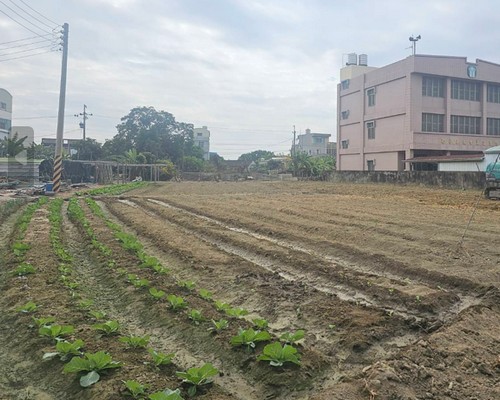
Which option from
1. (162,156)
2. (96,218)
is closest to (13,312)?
(96,218)

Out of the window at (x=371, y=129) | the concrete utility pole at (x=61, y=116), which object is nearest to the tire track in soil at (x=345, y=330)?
the concrete utility pole at (x=61, y=116)

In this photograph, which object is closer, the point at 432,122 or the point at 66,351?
the point at 66,351

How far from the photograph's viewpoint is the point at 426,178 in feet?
103

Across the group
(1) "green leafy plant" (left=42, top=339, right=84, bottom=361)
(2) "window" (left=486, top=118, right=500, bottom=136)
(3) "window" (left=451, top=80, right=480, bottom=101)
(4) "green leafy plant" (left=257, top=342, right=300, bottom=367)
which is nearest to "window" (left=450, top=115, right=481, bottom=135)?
(2) "window" (left=486, top=118, right=500, bottom=136)

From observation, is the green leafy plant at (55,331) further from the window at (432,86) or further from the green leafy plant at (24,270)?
the window at (432,86)

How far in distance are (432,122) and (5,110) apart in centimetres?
6033

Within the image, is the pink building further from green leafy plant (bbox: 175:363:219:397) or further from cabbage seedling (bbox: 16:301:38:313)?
green leafy plant (bbox: 175:363:219:397)

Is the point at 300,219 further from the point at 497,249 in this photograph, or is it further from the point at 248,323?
the point at 248,323

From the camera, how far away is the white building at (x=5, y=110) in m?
66.9

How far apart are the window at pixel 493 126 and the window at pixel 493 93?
198cm

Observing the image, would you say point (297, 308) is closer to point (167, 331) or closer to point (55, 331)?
point (167, 331)

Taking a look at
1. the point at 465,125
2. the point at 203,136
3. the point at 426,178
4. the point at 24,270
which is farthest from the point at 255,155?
the point at 24,270

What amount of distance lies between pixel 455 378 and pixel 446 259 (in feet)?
16.2

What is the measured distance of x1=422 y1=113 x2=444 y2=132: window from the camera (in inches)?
1710
